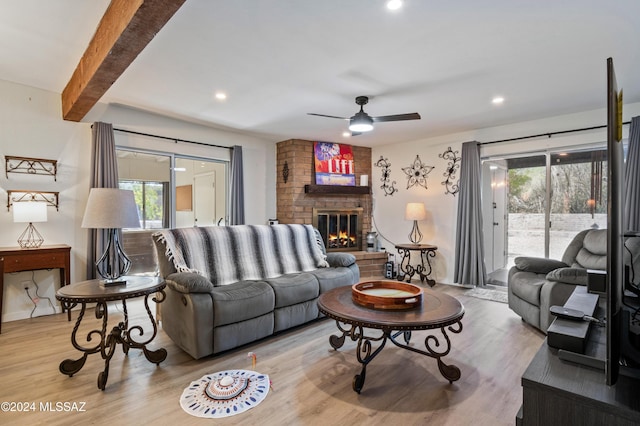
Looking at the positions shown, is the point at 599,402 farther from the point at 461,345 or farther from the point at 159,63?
the point at 159,63

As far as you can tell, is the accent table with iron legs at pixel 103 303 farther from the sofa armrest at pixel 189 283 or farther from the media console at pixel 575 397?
the media console at pixel 575 397

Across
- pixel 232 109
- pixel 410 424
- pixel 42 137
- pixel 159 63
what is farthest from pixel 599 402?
pixel 42 137

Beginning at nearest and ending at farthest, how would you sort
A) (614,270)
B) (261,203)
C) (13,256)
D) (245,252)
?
(614,270) → (13,256) → (245,252) → (261,203)

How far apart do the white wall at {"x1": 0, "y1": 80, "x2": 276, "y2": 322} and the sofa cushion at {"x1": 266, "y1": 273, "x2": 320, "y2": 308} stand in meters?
2.56

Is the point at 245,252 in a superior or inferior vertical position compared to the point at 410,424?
superior

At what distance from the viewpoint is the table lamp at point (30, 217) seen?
3.20 m

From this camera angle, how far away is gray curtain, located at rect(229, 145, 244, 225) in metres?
5.15

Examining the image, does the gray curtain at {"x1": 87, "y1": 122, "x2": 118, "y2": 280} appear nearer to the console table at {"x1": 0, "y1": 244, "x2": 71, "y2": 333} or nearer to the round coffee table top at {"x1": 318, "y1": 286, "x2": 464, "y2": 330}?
the console table at {"x1": 0, "y1": 244, "x2": 71, "y2": 333}

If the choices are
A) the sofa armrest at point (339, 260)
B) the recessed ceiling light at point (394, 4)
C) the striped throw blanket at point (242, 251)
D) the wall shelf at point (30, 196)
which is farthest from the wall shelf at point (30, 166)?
the recessed ceiling light at point (394, 4)

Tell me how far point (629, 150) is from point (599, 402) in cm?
416

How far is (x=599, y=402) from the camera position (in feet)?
2.70

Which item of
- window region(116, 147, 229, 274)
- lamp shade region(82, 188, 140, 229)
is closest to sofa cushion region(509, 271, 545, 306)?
lamp shade region(82, 188, 140, 229)

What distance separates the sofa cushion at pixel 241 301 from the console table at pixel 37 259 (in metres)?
1.87

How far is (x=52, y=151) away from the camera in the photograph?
3.67m
